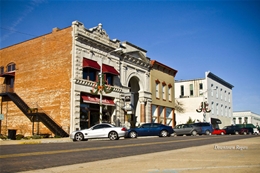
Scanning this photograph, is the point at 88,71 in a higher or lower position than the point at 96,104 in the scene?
higher

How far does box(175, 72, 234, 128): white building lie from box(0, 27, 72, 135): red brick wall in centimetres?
3639

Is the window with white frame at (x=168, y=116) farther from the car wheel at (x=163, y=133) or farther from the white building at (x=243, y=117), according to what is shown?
the white building at (x=243, y=117)

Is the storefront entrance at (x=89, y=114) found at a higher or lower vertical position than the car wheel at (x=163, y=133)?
higher

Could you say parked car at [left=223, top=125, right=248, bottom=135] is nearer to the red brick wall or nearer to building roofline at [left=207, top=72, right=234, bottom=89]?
building roofline at [left=207, top=72, right=234, bottom=89]

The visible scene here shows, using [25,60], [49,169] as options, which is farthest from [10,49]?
[49,169]

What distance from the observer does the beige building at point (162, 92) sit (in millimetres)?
46062

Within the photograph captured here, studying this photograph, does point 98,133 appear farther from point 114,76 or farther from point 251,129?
point 251,129

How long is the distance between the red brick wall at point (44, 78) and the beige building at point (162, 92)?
55.3ft

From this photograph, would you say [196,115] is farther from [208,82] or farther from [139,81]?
[139,81]

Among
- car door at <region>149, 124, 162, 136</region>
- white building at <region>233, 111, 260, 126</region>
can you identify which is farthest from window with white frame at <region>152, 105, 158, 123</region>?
white building at <region>233, 111, 260, 126</region>

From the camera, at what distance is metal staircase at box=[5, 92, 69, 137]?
99.8ft

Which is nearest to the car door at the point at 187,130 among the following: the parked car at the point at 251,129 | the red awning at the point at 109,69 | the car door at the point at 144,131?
the car door at the point at 144,131

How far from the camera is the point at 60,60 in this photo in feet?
108

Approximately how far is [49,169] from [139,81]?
35.5 m
